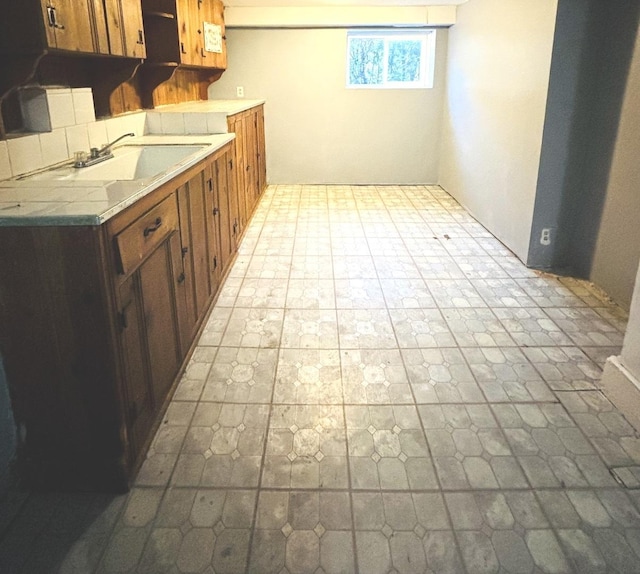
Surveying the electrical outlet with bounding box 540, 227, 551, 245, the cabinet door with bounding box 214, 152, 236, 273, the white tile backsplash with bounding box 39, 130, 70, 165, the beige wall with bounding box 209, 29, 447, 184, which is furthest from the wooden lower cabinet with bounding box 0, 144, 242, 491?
the beige wall with bounding box 209, 29, 447, 184

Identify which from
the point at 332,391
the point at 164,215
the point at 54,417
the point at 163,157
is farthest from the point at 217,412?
the point at 163,157

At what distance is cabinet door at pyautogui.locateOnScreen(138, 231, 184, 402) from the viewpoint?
1.78 meters

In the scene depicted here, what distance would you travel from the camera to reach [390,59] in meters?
5.98

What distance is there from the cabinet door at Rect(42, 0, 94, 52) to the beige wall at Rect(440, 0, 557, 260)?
2590 millimetres

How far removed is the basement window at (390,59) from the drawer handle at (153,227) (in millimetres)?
4669

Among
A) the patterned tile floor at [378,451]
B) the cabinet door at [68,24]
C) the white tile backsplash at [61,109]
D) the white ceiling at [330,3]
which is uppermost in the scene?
the white ceiling at [330,3]

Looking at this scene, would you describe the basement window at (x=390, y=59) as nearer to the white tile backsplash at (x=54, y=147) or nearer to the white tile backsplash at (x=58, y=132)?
the white tile backsplash at (x=58, y=132)

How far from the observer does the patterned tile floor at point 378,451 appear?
1.40 meters

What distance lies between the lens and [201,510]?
5.01 feet

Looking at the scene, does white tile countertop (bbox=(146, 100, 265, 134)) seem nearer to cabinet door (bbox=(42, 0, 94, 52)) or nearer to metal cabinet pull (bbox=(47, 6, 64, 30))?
cabinet door (bbox=(42, 0, 94, 52))

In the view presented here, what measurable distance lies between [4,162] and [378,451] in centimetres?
174

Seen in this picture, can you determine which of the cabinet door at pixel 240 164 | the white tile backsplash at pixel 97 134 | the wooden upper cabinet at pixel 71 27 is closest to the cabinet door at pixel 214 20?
the cabinet door at pixel 240 164

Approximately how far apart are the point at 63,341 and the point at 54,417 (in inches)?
10.2

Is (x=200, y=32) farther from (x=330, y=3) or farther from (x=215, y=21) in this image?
(x=330, y=3)
